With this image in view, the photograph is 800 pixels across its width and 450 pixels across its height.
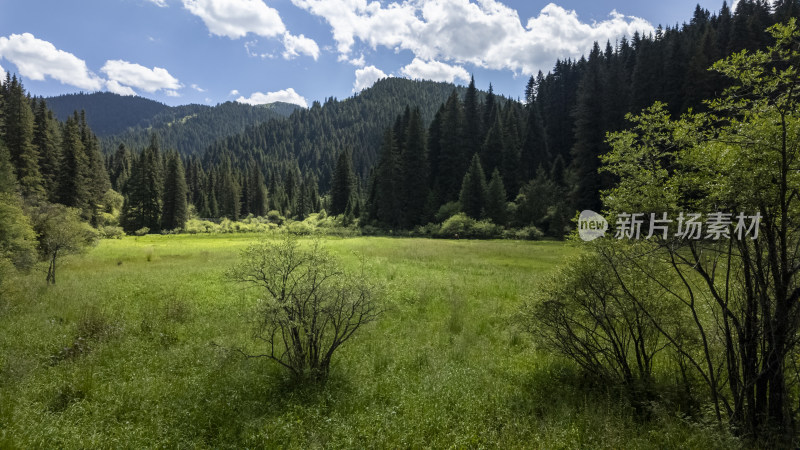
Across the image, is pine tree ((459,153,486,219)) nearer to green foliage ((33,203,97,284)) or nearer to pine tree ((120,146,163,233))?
green foliage ((33,203,97,284))

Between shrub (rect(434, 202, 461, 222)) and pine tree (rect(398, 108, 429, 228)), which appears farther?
pine tree (rect(398, 108, 429, 228))

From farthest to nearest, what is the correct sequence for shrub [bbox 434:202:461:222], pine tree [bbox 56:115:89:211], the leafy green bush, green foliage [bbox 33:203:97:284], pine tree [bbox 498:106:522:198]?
pine tree [bbox 498:106:522:198]
shrub [bbox 434:202:461:222]
the leafy green bush
pine tree [bbox 56:115:89:211]
green foliage [bbox 33:203:97:284]

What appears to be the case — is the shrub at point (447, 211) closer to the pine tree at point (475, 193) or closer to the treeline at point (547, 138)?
the treeline at point (547, 138)

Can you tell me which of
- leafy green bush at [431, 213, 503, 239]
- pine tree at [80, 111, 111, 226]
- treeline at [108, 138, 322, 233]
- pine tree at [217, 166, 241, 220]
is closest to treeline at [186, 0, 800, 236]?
leafy green bush at [431, 213, 503, 239]

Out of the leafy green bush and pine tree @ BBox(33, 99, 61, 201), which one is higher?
pine tree @ BBox(33, 99, 61, 201)

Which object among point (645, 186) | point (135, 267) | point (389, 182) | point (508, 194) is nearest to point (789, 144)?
point (645, 186)

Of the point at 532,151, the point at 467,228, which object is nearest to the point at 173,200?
the point at 467,228

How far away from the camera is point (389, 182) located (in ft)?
212

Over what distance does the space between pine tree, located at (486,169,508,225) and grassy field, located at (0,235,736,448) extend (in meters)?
36.8

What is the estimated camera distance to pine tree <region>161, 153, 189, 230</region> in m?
68.0

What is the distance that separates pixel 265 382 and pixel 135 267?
21290 mm

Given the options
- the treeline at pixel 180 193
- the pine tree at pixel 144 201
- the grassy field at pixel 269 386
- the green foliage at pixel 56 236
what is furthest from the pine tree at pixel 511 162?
the pine tree at pixel 144 201

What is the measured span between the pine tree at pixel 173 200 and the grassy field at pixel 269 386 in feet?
187

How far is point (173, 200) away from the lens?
68.2 metres
